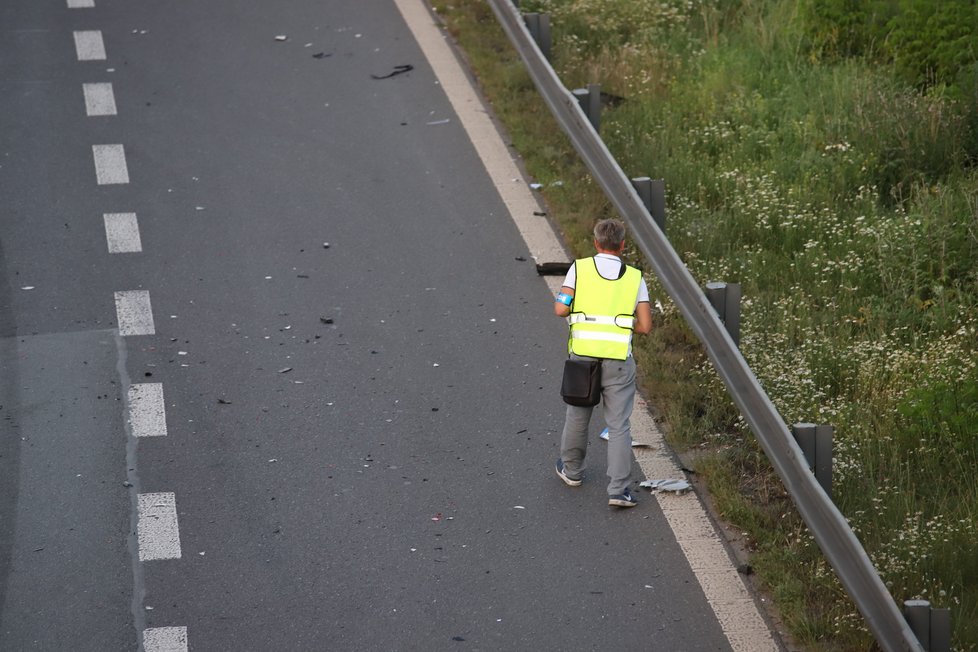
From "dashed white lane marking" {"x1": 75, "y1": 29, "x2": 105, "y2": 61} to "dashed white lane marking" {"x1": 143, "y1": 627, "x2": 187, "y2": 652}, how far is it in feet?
25.1

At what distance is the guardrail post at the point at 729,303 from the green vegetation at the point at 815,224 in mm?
639

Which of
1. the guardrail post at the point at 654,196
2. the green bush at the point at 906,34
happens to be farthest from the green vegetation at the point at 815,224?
the guardrail post at the point at 654,196

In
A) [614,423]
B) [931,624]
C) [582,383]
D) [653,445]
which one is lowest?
[653,445]

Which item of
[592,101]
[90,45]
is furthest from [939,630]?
[90,45]

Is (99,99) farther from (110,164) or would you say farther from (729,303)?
(729,303)

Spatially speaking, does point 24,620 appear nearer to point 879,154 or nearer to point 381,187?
point 381,187

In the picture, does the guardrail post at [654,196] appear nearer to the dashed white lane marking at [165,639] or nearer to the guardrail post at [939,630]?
the guardrail post at [939,630]

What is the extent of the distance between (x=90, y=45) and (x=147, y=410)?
6055 millimetres

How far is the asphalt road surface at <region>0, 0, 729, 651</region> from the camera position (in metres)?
6.44

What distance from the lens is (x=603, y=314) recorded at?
7.09m

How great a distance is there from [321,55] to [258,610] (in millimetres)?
7377

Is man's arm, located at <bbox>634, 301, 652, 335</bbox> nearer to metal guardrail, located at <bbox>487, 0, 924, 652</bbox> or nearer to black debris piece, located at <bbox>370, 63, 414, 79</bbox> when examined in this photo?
metal guardrail, located at <bbox>487, 0, 924, 652</bbox>

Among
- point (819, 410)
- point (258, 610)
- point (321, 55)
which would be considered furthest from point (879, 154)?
point (258, 610)

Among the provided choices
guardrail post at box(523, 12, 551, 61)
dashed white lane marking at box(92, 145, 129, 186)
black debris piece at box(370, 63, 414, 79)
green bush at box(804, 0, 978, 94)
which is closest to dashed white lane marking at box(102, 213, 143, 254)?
dashed white lane marking at box(92, 145, 129, 186)
